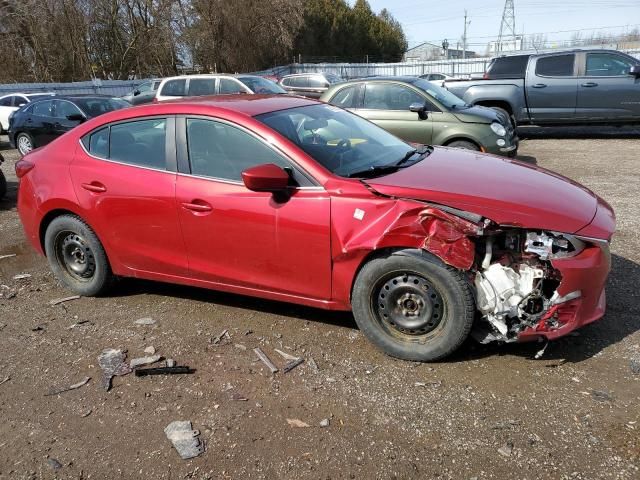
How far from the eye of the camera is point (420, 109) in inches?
325

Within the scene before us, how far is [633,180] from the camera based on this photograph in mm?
8023

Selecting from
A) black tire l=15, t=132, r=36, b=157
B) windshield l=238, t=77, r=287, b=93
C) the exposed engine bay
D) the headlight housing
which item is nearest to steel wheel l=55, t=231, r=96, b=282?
the exposed engine bay

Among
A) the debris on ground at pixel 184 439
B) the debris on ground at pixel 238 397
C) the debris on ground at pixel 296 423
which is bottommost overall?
Result: the debris on ground at pixel 184 439

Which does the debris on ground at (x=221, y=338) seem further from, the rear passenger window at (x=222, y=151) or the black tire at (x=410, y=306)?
the rear passenger window at (x=222, y=151)

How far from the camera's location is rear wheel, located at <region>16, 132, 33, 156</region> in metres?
13.0

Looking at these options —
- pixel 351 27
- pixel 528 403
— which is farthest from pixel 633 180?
pixel 351 27

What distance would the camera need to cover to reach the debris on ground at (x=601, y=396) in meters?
2.97

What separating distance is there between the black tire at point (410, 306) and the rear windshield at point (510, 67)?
1063 cm

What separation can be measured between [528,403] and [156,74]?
3762 cm

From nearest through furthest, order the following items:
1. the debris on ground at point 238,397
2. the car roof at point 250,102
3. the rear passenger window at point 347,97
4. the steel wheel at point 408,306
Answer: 1. the debris on ground at point 238,397
2. the steel wheel at point 408,306
3. the car roof at point 250,102
4. the rear passenger window at point 347,97

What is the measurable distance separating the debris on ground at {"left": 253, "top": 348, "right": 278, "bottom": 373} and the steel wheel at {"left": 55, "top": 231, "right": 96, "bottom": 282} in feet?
5.95

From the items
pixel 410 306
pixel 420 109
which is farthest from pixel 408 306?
pixel 420 109

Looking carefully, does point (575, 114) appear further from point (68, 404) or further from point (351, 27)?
point (351, 27)

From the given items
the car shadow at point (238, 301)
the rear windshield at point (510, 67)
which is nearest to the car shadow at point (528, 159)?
the rear windshield at point (510, 67)
